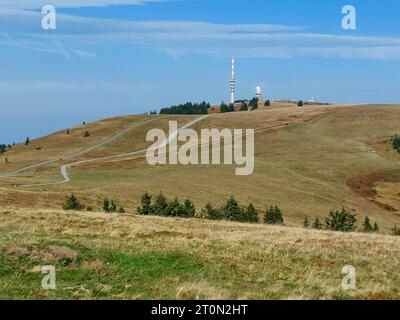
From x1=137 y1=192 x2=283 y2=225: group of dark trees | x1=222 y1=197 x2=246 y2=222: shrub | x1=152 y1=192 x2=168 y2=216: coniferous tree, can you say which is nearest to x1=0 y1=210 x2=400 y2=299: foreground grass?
x1=152 y1=192 x2=168 y2=216: coniferous tree

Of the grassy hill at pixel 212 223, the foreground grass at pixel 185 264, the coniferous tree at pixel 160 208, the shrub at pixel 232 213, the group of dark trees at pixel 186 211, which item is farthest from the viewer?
the shrub at pixel 232 213

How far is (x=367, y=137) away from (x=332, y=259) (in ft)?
444

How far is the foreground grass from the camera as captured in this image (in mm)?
14969

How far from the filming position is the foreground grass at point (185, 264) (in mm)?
14969

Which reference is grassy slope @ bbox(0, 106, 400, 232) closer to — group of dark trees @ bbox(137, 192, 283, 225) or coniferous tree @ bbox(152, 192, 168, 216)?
group of dark trees @ bbox(137, 192, 283, 225)

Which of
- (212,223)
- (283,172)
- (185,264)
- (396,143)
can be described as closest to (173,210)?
(212,223)

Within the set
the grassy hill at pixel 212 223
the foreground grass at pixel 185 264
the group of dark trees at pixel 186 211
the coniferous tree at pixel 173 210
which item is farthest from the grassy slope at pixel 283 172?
the foreground grass at pixel 185 264

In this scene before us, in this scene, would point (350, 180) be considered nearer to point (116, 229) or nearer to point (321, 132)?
point (321, 132)

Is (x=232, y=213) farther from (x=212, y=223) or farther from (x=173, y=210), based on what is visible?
(x=212, y=223)

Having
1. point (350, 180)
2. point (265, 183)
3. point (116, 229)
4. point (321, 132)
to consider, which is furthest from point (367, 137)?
point (116, 229)

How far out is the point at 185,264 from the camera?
1819cm

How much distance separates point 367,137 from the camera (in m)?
149

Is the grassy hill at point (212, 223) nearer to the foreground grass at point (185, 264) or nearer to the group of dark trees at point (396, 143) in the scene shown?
the foreground grass at point (185, 264)

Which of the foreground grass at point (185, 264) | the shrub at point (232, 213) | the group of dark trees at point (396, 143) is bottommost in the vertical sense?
the shrub at point (232, 213)
